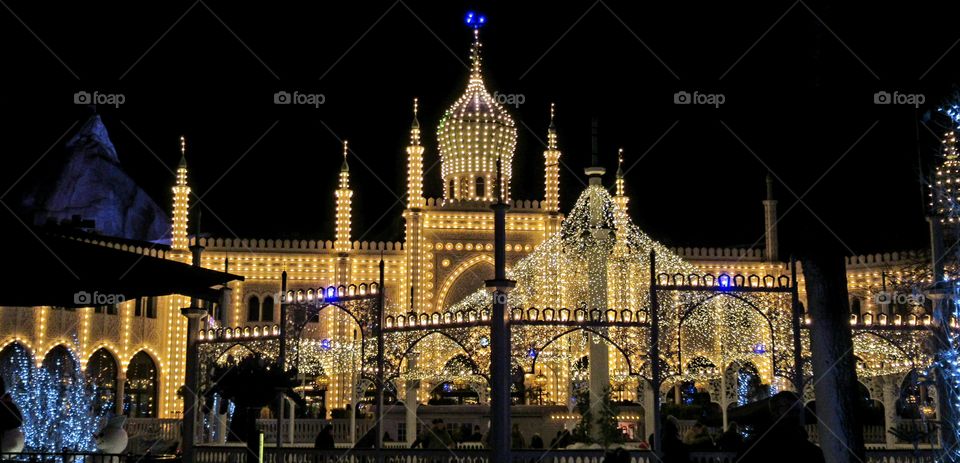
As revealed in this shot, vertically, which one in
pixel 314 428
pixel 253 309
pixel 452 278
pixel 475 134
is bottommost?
pixel 314 428

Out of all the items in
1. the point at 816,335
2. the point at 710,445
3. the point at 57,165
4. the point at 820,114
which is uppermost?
the point at 57,165

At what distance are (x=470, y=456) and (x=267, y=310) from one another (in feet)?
70.7

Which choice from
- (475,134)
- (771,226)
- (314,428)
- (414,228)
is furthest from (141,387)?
(771,226)

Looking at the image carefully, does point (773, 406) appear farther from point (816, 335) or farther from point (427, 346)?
point (427, 346)

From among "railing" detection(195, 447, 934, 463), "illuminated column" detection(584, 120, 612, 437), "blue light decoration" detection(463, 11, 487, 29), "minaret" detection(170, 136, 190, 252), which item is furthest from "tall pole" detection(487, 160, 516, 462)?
"minaret" detection(170, 136, 190, 252)

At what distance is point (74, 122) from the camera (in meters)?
52.0

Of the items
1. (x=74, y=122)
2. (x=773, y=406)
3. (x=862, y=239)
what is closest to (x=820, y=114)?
(x=773, y=406)

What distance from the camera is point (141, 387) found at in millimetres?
35781

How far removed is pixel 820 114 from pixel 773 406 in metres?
4.79

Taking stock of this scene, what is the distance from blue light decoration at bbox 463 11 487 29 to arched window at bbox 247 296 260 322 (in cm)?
1113

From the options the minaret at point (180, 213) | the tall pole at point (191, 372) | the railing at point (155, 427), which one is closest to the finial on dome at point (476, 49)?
the minaret at point (180, 213)

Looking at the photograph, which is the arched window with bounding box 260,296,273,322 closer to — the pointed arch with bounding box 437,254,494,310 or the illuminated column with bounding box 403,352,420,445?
the pointed arch with bounding box 437,254,494,310

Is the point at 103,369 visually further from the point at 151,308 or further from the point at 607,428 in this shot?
the point at 607,428

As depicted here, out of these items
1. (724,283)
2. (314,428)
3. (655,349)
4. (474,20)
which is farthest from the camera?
(474,20)
